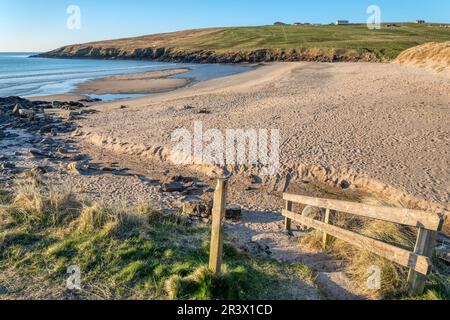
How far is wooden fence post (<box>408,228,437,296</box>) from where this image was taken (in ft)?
15.5

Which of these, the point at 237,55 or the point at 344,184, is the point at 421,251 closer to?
the point at 344,184

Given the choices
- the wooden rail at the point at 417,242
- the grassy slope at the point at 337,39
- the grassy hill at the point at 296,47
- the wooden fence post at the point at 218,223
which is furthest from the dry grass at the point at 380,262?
the grassy slope at the point at 337,39

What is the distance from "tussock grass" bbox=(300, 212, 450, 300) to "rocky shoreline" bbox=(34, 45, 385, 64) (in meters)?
47.4

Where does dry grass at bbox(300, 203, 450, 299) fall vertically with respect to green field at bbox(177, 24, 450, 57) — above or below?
below

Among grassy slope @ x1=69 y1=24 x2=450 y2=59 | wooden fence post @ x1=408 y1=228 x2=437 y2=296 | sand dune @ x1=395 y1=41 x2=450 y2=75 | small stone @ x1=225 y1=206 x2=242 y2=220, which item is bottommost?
small stone @ x1=225 y1=206 x2=242 y2=220

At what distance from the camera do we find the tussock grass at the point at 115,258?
5.31m

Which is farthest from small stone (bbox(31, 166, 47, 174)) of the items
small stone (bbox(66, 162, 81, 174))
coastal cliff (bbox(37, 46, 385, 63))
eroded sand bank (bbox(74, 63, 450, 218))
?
coastal cliff (bbox(37, 46, 385, 63))

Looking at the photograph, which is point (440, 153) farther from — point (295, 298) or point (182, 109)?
point (182, 109)

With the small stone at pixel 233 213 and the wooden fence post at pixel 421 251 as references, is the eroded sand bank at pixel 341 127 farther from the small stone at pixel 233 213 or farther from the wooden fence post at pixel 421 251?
the wooden fence post at pixel 421 251

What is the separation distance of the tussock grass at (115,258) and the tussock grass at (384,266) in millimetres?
772

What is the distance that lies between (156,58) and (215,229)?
3549 inches

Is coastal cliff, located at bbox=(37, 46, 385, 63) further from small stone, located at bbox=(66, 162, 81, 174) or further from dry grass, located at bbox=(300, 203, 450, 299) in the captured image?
dry grass, located at bbox=(300, 203, 450, 299)

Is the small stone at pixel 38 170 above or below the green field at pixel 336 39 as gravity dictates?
below

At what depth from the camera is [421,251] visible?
4820mm
